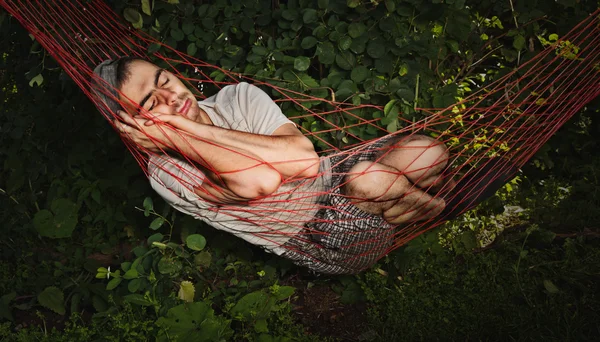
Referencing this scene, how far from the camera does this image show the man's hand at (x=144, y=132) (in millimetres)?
1625

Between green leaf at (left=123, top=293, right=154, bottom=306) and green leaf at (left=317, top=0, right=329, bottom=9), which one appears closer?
green leaf at (left=317, top=0, right=329, bottom=9)

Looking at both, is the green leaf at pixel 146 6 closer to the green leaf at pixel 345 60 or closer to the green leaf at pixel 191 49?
the green leaf at pixel 191 49

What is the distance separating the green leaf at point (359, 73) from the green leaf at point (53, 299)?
1707mm

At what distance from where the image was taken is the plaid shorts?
198 cm

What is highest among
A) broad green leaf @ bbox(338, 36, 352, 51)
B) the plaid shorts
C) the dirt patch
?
broad green leaf @ bbox(338, 36, 352, 51)

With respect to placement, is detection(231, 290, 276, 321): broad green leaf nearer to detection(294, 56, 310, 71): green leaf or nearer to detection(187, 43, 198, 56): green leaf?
detection(294, 56, 310, 71): green leaf

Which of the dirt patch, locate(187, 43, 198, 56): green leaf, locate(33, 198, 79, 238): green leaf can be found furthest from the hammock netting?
locate(33, 198, 79, 238): green leaf

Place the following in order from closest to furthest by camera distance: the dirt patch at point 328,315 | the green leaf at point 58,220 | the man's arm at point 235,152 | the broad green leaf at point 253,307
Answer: the man's arm at point 235,152 < the broad green leaf at point 253,307 < the dirt patch at point 328,315 < the green leaf at point 58,220

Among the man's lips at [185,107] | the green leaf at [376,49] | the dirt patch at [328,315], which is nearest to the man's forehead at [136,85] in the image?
the man's lips at [185,107]

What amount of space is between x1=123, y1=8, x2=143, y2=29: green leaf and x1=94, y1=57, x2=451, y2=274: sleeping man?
0.43m

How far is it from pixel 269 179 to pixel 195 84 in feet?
3.48

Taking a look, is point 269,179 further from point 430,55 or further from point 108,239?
→ point 108,239

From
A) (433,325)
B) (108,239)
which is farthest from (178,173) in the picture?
(108,239)

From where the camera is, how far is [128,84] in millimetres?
1769
